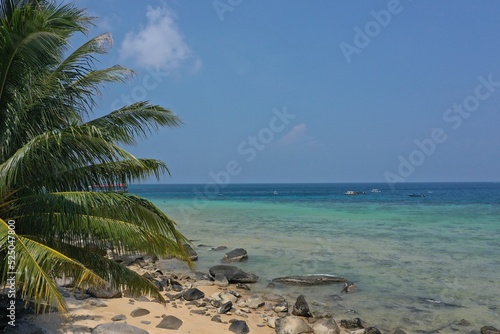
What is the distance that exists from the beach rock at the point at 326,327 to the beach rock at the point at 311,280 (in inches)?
166

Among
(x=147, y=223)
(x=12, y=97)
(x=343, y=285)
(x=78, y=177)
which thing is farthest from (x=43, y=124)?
(x=343, y=285)

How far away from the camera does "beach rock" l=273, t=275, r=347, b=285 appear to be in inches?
525

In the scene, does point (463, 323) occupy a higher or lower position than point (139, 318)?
lower

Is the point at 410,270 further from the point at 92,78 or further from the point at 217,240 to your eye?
the point at 92,78

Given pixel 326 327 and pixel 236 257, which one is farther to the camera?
pixel 236 257

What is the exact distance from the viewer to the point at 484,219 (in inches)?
1378

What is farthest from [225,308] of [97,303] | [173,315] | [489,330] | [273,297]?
[489,330]

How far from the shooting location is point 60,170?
5.79 meters

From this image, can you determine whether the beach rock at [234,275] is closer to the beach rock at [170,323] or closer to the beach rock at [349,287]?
the beach rock at [349,287]

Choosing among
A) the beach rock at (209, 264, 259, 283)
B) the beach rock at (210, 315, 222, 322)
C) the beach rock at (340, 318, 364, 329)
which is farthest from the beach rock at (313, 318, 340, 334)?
the beach rock at (209, 264, 259, 283)

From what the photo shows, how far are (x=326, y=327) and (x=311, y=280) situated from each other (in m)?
4.52

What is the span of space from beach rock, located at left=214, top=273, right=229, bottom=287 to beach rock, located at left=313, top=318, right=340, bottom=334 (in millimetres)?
4941

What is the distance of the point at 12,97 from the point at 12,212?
172 centimetres

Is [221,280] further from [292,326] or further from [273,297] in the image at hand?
[292,326]
